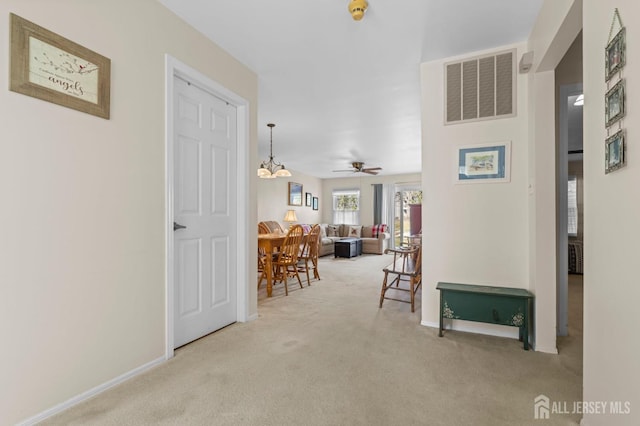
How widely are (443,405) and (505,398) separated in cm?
39

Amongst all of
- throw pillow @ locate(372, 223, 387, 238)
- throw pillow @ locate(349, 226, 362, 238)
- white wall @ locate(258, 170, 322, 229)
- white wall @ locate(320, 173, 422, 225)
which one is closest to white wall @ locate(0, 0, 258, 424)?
white wall @ locate(258, 170, 322, 229)

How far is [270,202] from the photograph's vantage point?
798cm

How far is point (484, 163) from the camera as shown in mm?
2686

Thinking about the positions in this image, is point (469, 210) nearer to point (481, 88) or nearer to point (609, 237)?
point (481, 88)

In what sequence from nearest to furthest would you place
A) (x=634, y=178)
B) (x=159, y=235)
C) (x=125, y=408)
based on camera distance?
(x=634, y=178) → (x=125, y=408) → (x=159, y=235)

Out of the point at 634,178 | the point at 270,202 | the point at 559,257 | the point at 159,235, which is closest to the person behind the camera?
the point at 634,178

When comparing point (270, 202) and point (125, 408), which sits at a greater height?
point (270, 202)

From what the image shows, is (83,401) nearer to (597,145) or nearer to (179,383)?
(179,383)

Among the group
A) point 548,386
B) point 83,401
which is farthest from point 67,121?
point 548,386

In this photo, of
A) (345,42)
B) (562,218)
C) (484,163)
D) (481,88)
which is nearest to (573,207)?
(562,218)

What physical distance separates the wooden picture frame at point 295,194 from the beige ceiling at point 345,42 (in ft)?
14.3

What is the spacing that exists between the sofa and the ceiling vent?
5632mm

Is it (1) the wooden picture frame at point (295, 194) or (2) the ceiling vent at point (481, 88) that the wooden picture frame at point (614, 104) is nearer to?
(2) the ceiling vent at point (481, 88)

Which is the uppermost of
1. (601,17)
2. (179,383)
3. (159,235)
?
(601,17)
